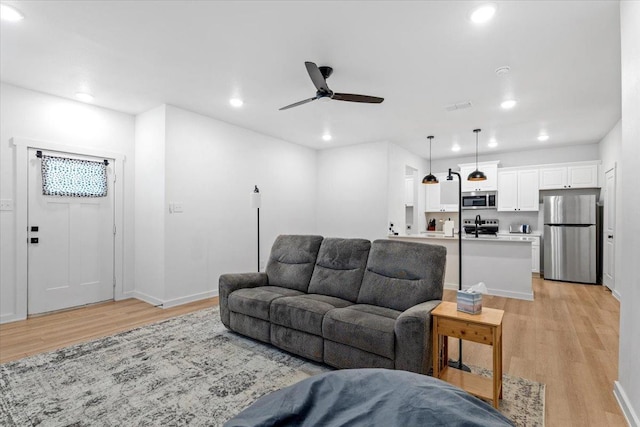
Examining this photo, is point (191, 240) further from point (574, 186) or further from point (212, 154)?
point (574, 186)

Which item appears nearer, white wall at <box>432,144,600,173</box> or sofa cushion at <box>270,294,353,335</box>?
sofa cushion at <box>270,294,353,335</box>

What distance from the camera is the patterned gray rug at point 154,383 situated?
6.73ft

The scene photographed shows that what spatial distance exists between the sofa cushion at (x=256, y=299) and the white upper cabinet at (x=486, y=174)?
5695mm

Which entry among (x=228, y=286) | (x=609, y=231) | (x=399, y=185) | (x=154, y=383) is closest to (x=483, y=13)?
(x=228, y=286)

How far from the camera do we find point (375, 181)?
6.38 m

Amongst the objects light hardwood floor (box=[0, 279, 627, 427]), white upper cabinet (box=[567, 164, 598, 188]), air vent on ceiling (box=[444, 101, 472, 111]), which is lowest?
light hardwood floor (box=[0, 279, 627, 427])

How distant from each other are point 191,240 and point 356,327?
10.3 ft

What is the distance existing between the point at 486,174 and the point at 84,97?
7.62 m

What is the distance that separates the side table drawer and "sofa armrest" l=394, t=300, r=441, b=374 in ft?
0.32

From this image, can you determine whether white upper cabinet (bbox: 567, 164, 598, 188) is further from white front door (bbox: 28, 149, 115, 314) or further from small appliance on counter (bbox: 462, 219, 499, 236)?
white front door (bbox: 28, 149, 115, 314)

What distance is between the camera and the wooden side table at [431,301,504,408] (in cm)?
206

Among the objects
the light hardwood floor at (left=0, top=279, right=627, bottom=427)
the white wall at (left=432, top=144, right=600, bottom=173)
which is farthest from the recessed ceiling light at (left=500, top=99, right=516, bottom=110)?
the white wall at (left=432, top=144, right=600, bottom=173)

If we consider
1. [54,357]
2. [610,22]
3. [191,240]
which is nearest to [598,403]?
[610,22]

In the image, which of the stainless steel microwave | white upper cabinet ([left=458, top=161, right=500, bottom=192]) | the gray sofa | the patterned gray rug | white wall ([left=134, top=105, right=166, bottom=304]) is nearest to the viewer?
the patterned gray rug
